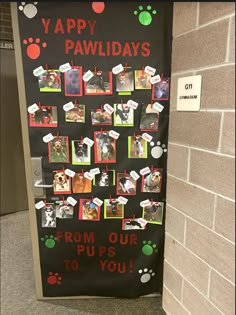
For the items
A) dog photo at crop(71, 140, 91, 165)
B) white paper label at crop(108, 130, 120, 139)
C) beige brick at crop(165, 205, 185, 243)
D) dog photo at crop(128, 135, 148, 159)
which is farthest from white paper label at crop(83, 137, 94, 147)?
beige brick at crop(165, 205, 185, 243)

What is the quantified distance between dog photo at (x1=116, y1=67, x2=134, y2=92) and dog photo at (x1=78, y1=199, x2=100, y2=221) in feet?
2.42

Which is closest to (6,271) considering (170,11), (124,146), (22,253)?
(22,253)

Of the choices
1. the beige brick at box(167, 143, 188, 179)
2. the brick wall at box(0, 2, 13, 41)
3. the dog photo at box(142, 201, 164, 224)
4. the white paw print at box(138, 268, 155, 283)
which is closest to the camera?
the beige brick at box(167, 143, 188, 179)

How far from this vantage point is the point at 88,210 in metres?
1.70

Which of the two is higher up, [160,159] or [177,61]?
[177,61]

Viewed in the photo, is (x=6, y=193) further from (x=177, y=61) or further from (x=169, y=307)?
(x=177, y=61)

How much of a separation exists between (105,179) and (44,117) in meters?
0.54

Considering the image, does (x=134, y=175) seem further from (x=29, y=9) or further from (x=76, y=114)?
(x=29, y=9)

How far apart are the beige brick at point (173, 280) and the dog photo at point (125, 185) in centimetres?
51

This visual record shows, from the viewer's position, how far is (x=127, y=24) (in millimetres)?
1451

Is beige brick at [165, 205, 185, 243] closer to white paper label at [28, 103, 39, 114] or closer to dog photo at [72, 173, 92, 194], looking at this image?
dog photo at [72, 173, 92, 194]

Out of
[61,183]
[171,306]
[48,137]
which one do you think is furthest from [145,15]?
[171,306]

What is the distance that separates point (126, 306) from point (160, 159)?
1.07 metres

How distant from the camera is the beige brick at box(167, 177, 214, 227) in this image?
1.21 m
